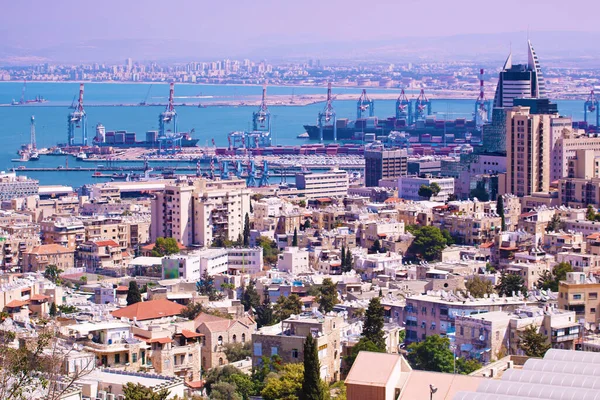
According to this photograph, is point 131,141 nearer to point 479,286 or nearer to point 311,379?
point 479,286

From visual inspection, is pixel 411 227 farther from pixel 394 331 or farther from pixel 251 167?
pixel 251 167

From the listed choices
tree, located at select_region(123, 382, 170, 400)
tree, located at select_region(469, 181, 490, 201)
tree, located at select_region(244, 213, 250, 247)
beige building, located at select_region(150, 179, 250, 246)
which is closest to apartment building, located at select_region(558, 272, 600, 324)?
tree, located at select_region(123, 382, 170, 400)

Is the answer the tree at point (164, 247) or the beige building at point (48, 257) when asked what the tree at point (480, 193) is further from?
the beige building at point (48, 257)

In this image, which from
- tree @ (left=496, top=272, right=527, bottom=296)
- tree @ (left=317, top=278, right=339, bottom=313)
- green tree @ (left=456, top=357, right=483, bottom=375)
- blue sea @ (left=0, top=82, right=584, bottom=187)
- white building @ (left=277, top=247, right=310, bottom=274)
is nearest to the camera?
green tree @ (left=456, top=357, right=483, bottom=375)

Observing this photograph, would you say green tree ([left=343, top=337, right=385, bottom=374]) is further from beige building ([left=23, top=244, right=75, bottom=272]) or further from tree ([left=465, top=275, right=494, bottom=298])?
beige building ([left=23, top=244, right=75, bottom=272])

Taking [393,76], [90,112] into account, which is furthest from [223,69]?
[90,112]
